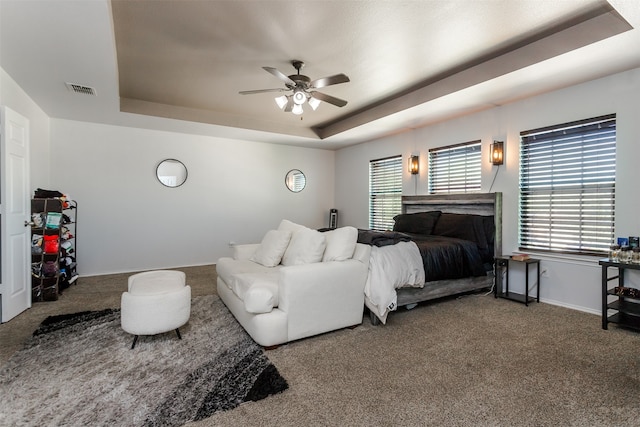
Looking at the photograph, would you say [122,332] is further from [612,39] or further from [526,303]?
[612,39]

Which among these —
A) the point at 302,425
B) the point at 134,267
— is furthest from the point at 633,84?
the point at 134,267

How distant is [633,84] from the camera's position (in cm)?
309

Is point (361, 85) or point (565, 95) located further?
point (361, 85)

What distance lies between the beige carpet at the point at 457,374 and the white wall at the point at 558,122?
18.4 inches

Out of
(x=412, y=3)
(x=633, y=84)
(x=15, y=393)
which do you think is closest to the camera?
(x=15, y=393)

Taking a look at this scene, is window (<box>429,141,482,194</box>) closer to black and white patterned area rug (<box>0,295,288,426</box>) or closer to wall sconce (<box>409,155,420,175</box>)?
wall sconce (<box>409,155,420,175</box>)

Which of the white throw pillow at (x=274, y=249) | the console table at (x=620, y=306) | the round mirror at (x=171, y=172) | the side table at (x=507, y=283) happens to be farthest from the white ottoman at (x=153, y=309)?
the console table at (x=620, y=306)

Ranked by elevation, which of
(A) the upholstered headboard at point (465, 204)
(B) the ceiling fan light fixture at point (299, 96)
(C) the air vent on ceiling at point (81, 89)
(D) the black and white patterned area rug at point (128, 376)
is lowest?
(D) the black and white patterned area rug at point (128, 376)

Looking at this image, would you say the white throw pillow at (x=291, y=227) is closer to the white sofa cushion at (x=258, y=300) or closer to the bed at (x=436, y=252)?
the bed at (x=436, y=252)

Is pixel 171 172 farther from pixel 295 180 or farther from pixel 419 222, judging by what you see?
pixel 419 222

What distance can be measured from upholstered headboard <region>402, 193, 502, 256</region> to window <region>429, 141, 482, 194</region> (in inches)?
8.0

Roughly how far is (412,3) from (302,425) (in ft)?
10.00

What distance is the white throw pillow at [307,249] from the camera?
299cm

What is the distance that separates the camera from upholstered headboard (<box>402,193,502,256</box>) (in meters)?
4.16
